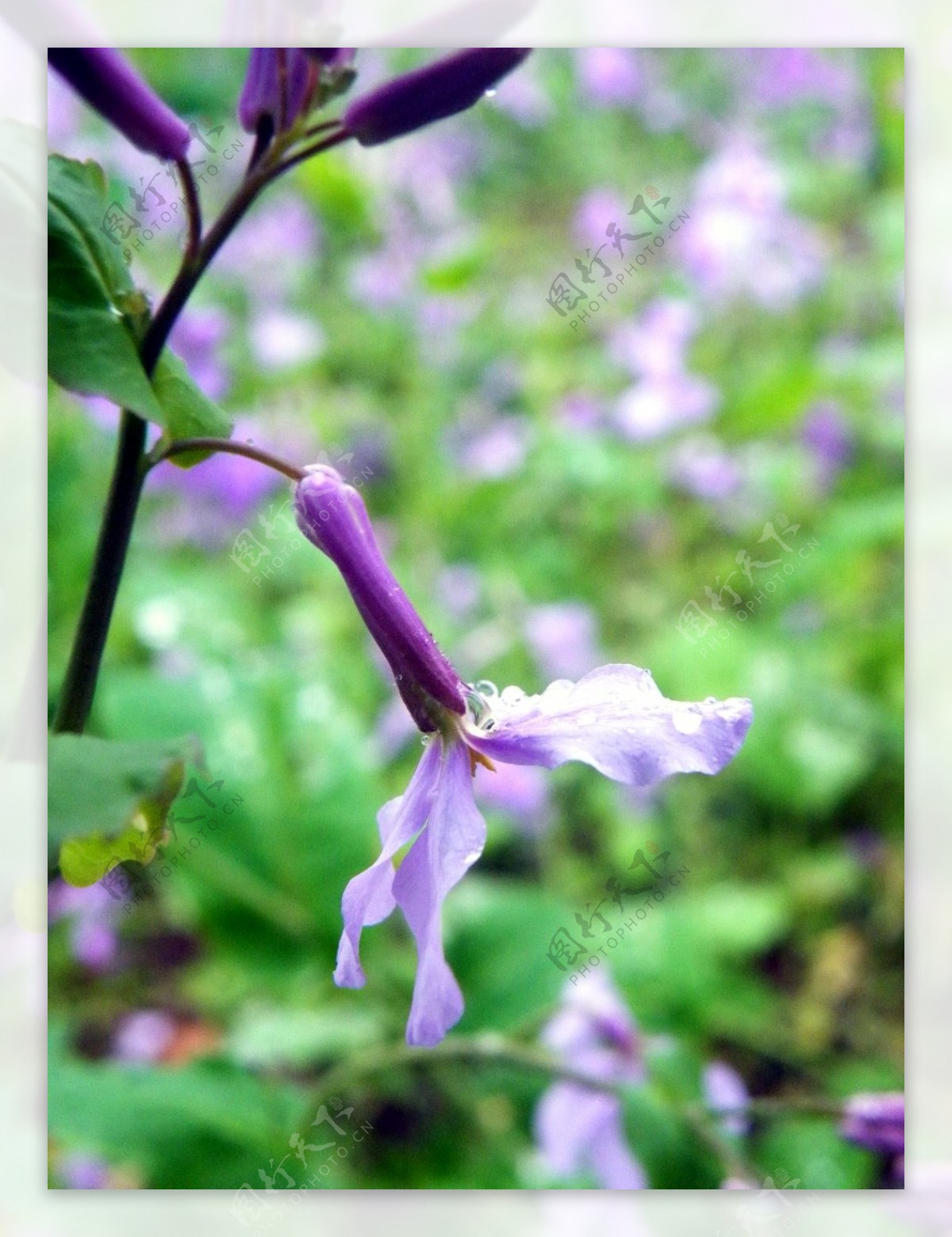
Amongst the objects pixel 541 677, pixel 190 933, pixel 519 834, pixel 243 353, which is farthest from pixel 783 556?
pixel 190 933

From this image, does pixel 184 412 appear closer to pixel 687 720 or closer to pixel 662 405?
pixel 687 720

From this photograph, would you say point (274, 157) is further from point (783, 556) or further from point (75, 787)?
point (783, 556)

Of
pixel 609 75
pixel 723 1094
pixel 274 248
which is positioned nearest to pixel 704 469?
pixel 609 75

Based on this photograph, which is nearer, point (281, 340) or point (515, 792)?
point (515, 792)

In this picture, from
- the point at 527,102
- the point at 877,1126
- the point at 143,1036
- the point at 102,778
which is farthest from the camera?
the point at 527,102

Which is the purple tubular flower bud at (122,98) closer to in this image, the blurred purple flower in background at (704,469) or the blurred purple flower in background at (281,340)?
the blurred purple flower in background at (281,340)

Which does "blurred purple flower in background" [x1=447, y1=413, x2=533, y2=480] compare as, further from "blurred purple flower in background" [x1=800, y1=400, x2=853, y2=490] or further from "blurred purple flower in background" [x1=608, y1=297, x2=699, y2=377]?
"blurred purple flower in background" [x1=800, y1=400, x2=853, y2=490]

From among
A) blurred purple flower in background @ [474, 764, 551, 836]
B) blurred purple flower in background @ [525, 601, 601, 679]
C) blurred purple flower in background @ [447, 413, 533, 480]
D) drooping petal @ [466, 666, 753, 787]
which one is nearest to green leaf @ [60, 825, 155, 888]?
drooping petal @ [466, 666, 753, 787]
